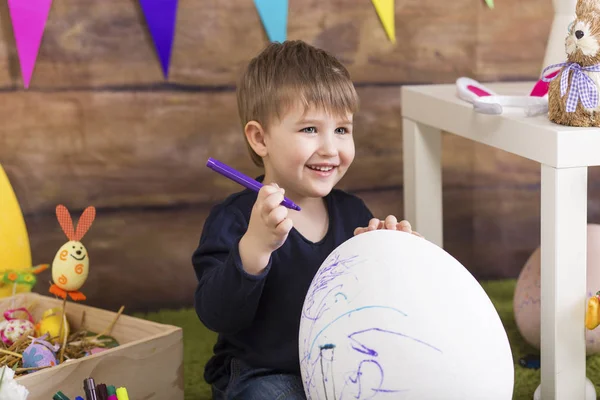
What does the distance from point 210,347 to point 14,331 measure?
1.44ft

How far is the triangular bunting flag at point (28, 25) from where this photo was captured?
67.9 inches

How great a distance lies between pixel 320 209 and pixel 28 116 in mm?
752

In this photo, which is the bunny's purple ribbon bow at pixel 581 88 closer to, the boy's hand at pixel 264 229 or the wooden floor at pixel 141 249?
the boy's hand at pixel 264 229

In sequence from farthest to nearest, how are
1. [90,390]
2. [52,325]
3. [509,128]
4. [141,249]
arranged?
[141,249] < [52,325] < [509,128] < [90,390]

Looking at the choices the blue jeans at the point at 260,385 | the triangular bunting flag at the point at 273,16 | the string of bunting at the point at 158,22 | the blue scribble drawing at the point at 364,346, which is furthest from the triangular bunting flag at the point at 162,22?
the blue scribble drawing at the point at 364,346

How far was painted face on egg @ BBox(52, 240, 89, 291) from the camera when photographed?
4.78 feet

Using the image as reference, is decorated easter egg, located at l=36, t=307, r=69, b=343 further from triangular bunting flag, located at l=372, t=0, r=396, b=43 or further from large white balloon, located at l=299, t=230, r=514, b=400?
triangular bunting flag, located at l=372, t=0, r=396, b=43

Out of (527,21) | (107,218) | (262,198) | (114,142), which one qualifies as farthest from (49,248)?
(527,21)

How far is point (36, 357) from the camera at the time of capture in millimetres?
1351

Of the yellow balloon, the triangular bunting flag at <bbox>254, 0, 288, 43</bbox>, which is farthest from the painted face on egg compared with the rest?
the triangular bunting flag at <bbox>254, 0, 288, 43</bbox>

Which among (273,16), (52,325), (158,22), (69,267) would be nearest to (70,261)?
(69,267)

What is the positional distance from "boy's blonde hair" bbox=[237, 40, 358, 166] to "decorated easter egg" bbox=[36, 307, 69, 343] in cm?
51

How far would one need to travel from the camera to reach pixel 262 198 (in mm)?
1140

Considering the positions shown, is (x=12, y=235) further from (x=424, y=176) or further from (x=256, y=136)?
(x=424, y=176)
